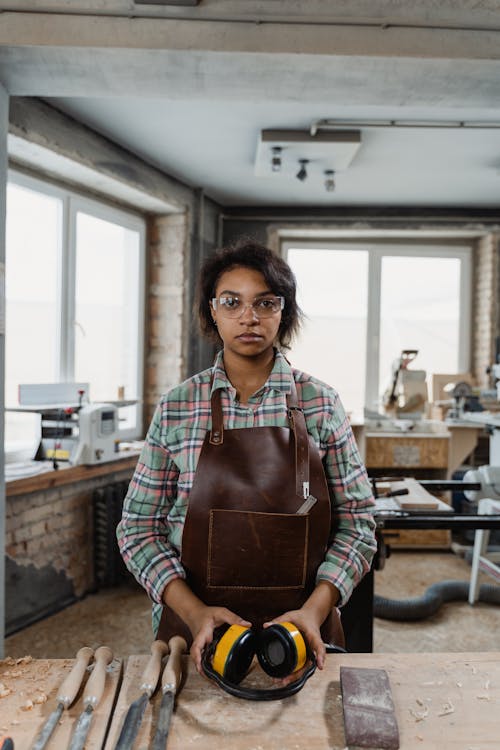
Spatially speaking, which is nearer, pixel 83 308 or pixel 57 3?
pixel 57 3

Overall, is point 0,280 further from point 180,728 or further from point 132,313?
point 132,313

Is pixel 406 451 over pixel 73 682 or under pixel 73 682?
under

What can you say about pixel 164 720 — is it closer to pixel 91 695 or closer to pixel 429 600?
pixel 91 695

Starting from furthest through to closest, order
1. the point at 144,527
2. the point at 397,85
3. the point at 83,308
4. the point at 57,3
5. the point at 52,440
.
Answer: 1. the point at 83,308
2. the point at 52,440
3. the point at 397,85
4. the point at 57,3
5. the point at 144,527

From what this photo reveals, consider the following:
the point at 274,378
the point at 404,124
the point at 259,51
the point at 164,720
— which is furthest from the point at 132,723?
the point at 404,124

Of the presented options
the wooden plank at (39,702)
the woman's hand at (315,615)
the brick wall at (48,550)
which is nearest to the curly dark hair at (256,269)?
the woman's hand at (315,615)

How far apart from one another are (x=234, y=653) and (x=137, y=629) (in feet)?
8.66

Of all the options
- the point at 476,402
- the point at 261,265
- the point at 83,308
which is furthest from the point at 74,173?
the point at 476,402

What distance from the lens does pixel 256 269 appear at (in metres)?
1.58

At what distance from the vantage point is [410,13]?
176 centimetres

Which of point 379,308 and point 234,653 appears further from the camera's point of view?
point 379,308

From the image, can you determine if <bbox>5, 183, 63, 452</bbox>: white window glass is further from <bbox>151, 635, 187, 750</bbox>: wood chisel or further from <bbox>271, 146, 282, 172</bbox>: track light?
<bbox>151, 635, 187, 750</bbox>: wood chisel

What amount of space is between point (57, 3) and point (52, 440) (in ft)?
8.74

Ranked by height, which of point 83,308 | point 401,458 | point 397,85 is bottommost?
point 401,458
